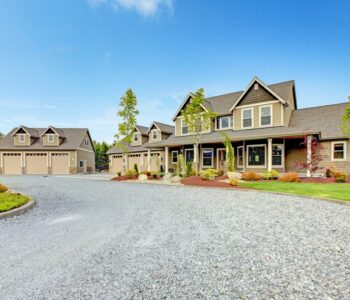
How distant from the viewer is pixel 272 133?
14.8 m

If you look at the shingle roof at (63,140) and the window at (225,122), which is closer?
the window at (225,122)

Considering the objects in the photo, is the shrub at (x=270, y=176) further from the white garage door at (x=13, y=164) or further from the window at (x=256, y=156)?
the white garage door at (x=13, y=164)

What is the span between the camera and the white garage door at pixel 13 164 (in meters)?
29.6

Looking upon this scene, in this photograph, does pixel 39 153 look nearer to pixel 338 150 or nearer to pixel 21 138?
pixel 21 138

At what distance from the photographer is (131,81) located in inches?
912

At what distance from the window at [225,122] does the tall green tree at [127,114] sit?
901 centimetres

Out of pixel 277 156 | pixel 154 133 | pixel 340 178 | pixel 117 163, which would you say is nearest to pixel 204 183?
pixel 277 156

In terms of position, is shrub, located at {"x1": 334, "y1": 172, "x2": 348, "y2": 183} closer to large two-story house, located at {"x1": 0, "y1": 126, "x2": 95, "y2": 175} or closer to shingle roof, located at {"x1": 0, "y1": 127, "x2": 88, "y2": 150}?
large two-story house, located at {"x1": 0, "y1": 126, "x2": 95, "y2": 175}

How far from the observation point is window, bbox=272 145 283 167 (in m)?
16.2

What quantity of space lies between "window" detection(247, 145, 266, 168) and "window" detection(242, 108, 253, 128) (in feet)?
6.60

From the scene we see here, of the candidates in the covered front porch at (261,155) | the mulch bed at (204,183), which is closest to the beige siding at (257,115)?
the covered front porch at (261,155)

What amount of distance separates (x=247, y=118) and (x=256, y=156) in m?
3.53

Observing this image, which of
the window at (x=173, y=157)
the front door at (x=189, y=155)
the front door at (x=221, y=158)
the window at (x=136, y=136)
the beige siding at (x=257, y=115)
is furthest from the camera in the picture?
the window at (x=136, y=136)

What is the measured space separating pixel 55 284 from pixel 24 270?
0.86m
